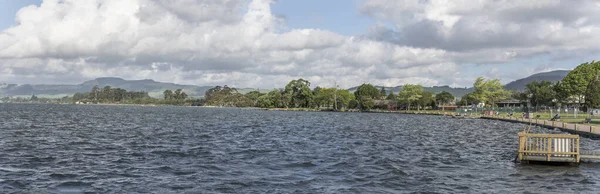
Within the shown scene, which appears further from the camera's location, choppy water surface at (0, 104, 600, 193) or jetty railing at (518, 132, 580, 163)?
jetty railing at (518, 132, 580, 163)

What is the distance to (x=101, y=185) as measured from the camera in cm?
2234

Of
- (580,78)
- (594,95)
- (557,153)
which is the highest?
(580,78)

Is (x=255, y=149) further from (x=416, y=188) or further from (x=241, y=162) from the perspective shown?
(x=416, y=188)

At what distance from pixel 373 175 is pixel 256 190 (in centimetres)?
782

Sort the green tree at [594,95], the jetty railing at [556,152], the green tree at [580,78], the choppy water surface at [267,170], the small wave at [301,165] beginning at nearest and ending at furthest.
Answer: the choppy water surface at [267,170] → the small wave at [301,165] → the jetty railing at [556,152] → the green tree at [594,95] → the green tree at [580,78]

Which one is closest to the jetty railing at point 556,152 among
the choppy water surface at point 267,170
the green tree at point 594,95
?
the choppy water surface at point 267,170

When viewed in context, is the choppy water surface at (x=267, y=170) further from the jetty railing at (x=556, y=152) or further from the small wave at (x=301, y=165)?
the jetty railing at (x=556, y=152)

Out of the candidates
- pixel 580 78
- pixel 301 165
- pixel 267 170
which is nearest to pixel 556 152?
pixel 301 165

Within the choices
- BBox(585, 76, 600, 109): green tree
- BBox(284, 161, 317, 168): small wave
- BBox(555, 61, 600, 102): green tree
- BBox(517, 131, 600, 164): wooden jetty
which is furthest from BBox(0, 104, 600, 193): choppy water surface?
BBox(555, 61, 600, 102): green tree

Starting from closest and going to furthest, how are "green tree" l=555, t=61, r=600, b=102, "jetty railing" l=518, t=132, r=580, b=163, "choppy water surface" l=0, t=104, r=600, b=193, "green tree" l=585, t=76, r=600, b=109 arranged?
"choppy water surface" l=0, t=104, r=600, b=193 < "jetty railing" l=518, t=132, r=580, b=163 < "green tree" l=585, t=76, r=600, b=109 < "green tree" l=555, t=61, r=600, b=102

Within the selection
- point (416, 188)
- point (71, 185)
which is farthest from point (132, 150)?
point (416, 188)

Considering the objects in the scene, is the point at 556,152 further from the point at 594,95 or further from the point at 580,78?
the point at 580,78

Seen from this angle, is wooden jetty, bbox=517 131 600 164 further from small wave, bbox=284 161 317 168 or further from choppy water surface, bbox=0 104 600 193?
small wave, bbox=284 161 317 168

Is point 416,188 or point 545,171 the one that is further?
point 545,171
